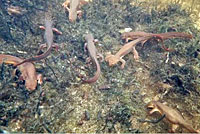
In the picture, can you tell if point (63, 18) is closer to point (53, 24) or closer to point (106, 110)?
point (53, 24)

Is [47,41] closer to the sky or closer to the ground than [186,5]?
closer to the ground

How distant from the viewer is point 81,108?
512cm

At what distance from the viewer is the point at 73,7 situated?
314 inches

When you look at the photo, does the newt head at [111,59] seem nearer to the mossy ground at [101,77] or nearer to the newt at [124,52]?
the newt at [124,52]

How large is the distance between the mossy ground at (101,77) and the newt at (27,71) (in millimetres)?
174

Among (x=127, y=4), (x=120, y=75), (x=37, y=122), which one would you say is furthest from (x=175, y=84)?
(x=127, y=4)

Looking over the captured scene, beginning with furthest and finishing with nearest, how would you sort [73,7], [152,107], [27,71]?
[73,7], [27,71], [152,107]

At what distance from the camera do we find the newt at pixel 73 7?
7723mm

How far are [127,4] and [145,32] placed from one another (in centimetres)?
183

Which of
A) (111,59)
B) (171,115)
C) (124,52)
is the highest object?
(124,52)

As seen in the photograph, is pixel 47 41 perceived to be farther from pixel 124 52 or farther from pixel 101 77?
pixel 124 52

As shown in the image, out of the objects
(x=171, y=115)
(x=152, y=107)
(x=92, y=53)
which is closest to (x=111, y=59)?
(x=92, y=53)

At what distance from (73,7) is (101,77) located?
3524 mm

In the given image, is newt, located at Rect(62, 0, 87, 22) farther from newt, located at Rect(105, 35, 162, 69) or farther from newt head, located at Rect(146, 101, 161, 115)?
newt head, located at Rect(146, 101, 161, 115)
